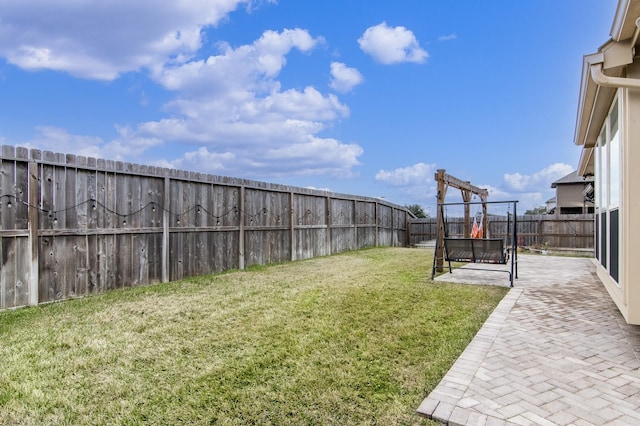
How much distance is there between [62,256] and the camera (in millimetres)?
5012

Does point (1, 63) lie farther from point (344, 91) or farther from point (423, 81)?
point (423, 81)

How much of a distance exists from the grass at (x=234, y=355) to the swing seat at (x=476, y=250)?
1.30 metres

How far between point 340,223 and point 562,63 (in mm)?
7300

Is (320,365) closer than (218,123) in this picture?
Yes

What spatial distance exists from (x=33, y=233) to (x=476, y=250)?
281 inches

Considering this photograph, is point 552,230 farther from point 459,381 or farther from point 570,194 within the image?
point 459,381

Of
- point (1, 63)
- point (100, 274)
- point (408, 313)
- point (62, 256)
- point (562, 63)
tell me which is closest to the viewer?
point (408, 313)

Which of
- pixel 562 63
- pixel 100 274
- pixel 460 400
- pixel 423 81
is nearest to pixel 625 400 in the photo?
pixel 460 400

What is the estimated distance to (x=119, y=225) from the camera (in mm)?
5703

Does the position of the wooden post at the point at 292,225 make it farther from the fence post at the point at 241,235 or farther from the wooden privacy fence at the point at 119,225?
the fence post at the point at 241,235

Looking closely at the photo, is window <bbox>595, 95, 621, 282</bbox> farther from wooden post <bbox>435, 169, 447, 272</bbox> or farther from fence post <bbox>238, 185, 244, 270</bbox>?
fence post <bbox>238, 185, 244, 270</bbox>

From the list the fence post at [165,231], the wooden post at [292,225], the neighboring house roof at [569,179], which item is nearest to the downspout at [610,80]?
the fence post at [165,231]

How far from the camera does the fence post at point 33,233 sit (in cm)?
467

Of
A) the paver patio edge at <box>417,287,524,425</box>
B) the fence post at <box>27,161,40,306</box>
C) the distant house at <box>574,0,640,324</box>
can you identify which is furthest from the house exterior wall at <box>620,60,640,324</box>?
the fence post at <box>27,161,40,306</box>
